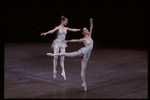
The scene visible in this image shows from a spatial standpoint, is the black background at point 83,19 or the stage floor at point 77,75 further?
the black background at point 83,19

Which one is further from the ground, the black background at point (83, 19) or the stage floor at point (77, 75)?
the black background at point (83, 19)

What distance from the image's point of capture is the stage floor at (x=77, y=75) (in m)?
8.66

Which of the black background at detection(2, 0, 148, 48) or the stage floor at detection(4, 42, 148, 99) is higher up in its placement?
the black background at detection(2, 0, 148, 48)

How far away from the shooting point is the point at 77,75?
34.8ft

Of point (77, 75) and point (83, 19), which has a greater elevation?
point (83, 19)

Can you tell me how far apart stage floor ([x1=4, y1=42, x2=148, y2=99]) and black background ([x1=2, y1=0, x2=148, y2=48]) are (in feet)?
10.2

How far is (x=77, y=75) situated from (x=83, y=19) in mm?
9059

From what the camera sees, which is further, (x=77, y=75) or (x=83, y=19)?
(x=83, y=19)

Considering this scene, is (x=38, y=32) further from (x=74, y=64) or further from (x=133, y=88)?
(x=133, y=88)

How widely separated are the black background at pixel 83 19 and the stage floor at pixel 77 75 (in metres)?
3.12

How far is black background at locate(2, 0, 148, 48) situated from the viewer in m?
17.6

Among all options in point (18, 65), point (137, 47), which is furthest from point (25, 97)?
point (137, 47)

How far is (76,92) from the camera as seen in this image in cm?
876

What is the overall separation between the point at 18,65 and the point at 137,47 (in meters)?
6.48
